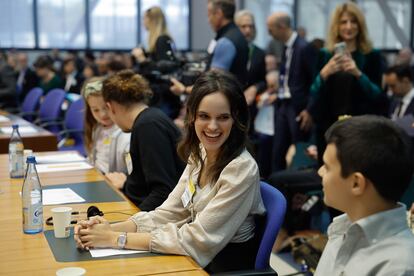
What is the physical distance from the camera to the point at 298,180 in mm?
3797

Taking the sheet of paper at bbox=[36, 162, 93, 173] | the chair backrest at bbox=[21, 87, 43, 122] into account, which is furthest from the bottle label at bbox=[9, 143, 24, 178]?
the chair backrest at bbox=[21, 87, 43, 122]

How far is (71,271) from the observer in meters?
1.55

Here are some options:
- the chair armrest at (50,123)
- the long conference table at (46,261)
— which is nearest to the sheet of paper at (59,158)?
the long conference table at (46,261)

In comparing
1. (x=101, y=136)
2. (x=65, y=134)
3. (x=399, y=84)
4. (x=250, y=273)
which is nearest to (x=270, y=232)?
(x=250, y=273)

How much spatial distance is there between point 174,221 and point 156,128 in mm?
527

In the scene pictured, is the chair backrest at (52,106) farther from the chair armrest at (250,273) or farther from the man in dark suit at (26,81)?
the chair armrest at (250,273)

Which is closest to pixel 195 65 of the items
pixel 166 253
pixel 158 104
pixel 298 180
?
pixel 158 104

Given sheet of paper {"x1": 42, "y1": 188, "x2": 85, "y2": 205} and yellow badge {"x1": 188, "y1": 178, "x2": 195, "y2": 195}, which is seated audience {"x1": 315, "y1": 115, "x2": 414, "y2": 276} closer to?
yellow badge {"x1": 188, "y1": 178, "x2": 195, "y2": 195}

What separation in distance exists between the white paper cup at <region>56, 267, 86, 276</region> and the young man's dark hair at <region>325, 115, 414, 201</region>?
740 millimetres

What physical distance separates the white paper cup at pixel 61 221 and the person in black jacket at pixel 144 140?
545 mm

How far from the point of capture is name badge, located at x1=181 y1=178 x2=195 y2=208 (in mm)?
2011

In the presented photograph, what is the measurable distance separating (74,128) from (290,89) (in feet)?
6.76

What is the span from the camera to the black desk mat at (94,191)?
246cm

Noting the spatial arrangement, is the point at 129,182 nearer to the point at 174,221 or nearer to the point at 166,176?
the point at 166,176
